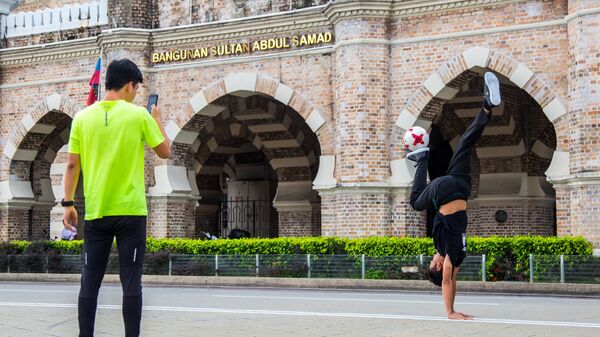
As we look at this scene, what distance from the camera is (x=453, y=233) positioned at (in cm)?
949

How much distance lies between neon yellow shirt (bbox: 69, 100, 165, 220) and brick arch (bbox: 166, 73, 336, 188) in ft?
50.8

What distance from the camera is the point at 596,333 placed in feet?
27.9

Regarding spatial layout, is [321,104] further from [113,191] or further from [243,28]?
[113,191]

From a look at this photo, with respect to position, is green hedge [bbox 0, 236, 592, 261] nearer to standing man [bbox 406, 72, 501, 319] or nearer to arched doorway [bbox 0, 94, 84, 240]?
arched doorway [bbox 0, 94, 84, 240]

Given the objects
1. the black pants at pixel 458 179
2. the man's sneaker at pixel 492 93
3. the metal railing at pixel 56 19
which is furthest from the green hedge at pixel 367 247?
the man's sneaker at pixel 492 93

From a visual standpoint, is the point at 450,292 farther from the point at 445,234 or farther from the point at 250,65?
the point at 250,65

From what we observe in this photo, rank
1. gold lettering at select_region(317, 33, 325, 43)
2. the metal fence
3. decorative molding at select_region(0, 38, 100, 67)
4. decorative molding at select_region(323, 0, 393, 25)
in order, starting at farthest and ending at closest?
1. decorative molding at select_region(0, 38, 100, 67)
2. gold lettering at select_region(317, 33, 325, 43)
3. decorative molding at select_region(323, 0, 393, 25)
4. the metal fence

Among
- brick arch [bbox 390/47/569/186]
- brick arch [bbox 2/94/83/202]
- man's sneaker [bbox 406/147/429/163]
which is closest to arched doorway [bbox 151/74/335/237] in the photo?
brick arch [bbox 390/47/569/186]

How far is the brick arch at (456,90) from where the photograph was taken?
20109 millimetres

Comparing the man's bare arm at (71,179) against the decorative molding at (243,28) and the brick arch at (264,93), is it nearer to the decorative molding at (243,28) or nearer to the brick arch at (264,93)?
the brick arch at (264,93)

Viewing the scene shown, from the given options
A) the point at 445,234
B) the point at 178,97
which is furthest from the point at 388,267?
the point at 445,234

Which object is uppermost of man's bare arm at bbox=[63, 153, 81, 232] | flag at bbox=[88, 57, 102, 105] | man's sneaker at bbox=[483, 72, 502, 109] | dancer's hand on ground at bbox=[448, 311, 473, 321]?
flag at bbox=[88, 57, 102, 105]

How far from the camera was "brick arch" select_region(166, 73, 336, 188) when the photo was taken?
2238 centimetres

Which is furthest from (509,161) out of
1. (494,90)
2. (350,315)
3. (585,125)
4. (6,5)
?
(494,90)
